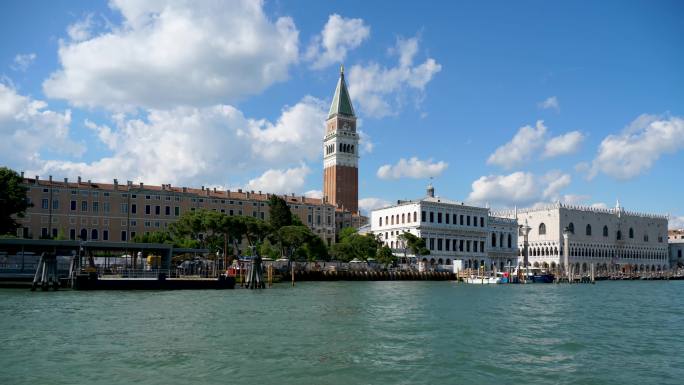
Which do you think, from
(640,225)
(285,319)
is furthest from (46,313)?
(640,225)

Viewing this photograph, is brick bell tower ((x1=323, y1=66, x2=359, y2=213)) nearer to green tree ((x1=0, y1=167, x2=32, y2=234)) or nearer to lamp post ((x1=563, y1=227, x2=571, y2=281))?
lamp post ((x1=563, y1=227, x2=571, y2=281))

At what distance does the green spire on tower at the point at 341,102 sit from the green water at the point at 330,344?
7919 centimetres

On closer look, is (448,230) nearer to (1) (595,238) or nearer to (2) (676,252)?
(1) (595,238)

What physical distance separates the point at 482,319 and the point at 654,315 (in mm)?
8891

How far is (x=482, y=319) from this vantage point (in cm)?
2647

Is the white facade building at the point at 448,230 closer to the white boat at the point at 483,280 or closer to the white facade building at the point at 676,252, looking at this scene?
the white boat at the point at 483,280

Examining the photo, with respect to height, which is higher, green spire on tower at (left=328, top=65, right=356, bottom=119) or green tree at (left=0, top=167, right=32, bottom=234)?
green spire on tower at (left=328, top=65, right=356, bottom=119)

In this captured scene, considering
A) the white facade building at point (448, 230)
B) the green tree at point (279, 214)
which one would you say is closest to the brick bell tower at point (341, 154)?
the white facade building at point (448, 230)

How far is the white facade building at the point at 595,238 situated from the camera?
98.2 meters

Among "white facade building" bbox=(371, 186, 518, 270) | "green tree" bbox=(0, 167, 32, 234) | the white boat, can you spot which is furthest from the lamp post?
"green tree" bbox=(0, 167, 32, 234)

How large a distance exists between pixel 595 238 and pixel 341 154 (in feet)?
132

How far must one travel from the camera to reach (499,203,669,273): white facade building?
98250mm

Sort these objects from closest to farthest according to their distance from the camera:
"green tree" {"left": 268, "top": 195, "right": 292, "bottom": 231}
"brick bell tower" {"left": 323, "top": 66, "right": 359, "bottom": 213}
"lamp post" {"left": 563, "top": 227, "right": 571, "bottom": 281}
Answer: "green tree" {"left": 268, "top": 195, "right": 292, "bottom": 231} → "lamp post" {"left": 563, "top": 227, "right": 571, "bottom": 281} → "brick bell tower" {"left": 323, "top": 66, "right": 359, "bottom": 213}

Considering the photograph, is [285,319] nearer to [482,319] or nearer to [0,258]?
[482,319]
